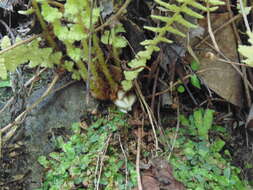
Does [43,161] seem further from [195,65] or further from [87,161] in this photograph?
[195,65]

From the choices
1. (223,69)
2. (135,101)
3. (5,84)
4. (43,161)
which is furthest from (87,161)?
(223,69)

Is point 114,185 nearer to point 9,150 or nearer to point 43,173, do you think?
point 43,173

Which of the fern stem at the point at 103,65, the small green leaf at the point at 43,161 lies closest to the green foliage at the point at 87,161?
the small green leaf at the point at 43,161

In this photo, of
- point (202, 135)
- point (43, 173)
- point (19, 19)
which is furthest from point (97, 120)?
point (19, 19)

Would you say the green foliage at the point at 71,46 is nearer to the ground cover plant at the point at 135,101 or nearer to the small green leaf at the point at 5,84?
the ground cover plant at the point at 135,101

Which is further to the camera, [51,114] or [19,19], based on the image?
[19,19]

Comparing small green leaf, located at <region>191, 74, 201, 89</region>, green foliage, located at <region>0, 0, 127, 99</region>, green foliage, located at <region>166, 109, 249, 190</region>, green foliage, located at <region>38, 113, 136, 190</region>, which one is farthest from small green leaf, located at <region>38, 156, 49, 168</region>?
small green leaf, located at <region>191, 74, 201, 89</region>
